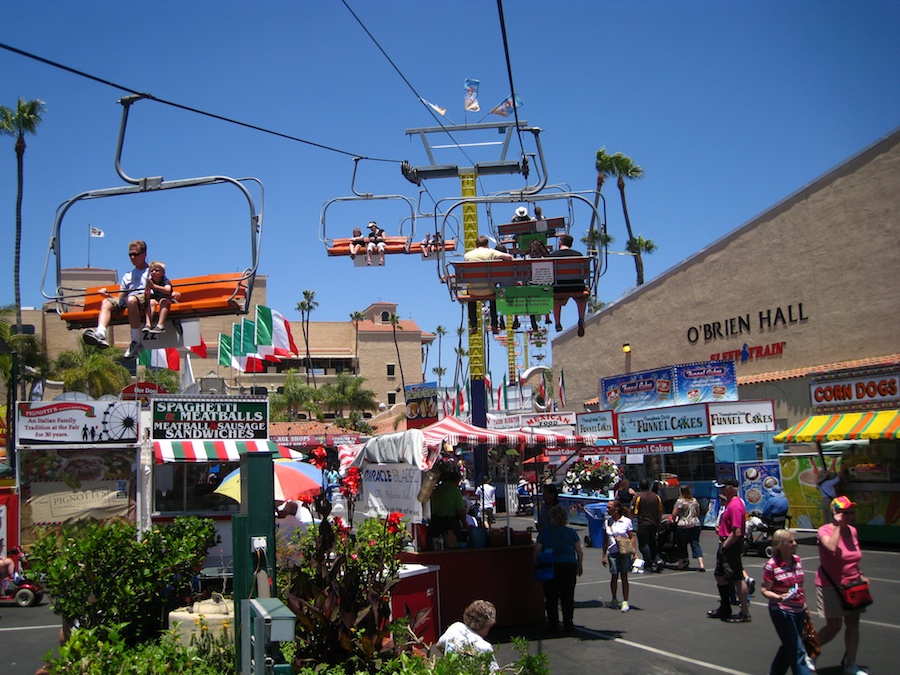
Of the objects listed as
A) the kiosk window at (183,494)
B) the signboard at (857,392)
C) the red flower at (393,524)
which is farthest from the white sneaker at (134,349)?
the signboard at (857,392)

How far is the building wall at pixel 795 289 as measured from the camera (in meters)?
27.3

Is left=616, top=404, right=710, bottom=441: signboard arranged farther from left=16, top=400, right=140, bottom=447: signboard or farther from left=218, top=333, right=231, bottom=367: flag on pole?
left=16, top=400, right=140, bottom=447: signboard

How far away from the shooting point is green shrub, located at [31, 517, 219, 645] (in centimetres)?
774

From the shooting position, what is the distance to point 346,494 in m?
8.31

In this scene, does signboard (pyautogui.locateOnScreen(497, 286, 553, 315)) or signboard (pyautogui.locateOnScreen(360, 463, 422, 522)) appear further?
signboard (pyautogui.locateOnScreen(497, 286, 553, 315))

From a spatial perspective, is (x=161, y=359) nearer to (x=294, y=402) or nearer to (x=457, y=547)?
(x=457, y=547)

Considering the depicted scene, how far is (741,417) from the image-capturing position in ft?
82.6

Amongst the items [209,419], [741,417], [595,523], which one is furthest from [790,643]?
[741,417]

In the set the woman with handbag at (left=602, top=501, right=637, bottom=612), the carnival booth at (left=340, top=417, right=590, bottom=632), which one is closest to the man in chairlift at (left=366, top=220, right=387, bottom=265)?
the carnival booth at (left=340, top=417, right=590, bottom=632)

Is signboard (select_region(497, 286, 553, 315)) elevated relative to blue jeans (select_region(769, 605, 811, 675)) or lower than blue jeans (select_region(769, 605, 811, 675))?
elevated

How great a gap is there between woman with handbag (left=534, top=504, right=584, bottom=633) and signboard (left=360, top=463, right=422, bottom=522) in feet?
5.62

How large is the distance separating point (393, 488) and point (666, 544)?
7289 millimetres

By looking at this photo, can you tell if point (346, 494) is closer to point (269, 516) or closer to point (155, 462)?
point (269, 516)

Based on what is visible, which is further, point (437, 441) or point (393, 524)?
point (437, 441)
